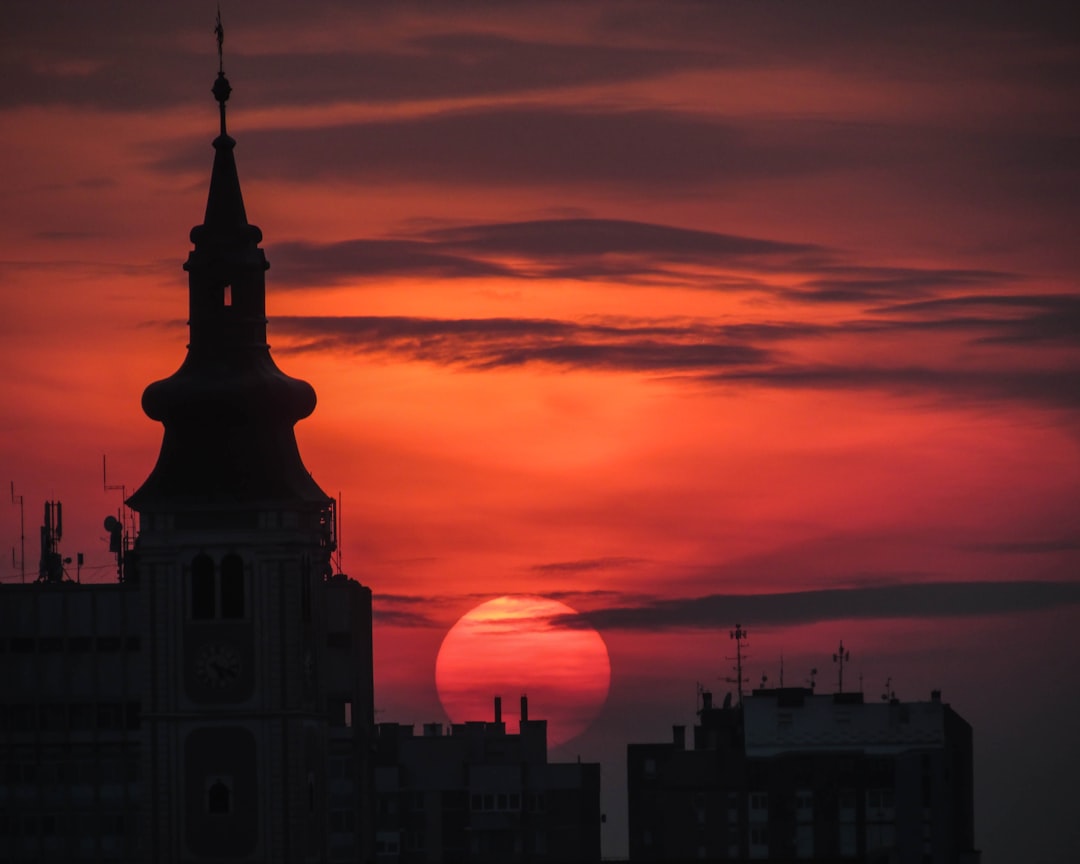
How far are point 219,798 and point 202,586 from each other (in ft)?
29.4

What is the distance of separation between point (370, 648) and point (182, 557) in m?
22.9

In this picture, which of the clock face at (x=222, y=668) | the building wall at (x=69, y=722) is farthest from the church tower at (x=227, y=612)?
the building wall at (x=69, y=722)

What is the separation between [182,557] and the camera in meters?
143

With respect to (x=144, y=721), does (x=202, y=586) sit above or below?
above

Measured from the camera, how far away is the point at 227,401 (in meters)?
142

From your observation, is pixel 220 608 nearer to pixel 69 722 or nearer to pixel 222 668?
pixel 222 668

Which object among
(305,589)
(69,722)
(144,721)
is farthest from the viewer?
(69,722)

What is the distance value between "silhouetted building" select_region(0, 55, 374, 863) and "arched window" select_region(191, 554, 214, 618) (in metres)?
0.06

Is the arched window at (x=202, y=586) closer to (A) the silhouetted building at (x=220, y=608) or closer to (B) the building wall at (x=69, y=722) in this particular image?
(A) the silhouetted building at (x=220, y=608)

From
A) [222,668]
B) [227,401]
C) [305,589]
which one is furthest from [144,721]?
[227,401]

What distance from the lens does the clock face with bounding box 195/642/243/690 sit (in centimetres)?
14188

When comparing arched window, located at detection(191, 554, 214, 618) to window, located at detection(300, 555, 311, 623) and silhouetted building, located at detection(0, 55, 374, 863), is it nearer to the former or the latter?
silhouetted building, located at detection(0, 55, 374, 863)

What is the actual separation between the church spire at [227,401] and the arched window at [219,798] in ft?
38.6

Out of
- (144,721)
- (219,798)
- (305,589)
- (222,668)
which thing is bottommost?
(219,798)
